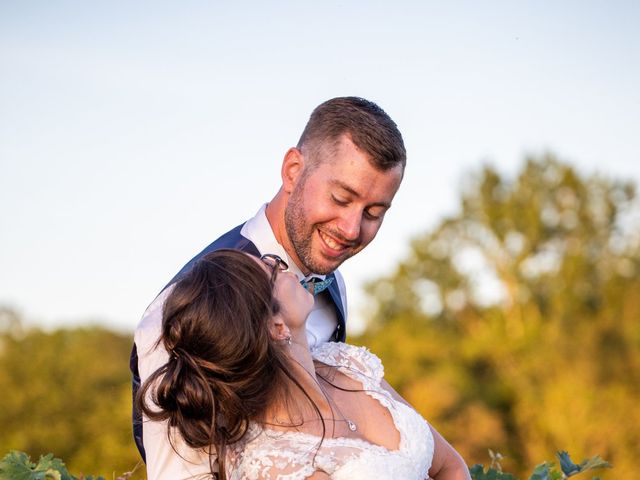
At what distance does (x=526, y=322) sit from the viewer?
130 feet

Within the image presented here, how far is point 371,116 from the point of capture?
3.99 m

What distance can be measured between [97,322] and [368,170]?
4528cm

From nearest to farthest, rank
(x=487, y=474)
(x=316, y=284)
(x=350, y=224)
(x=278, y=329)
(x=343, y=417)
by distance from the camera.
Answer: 1. (x=278, y=329)
2. (x=343, y=417)
3. (x=487, y=474)
4. (x=350, y=224)
5. (x=316, y=284)

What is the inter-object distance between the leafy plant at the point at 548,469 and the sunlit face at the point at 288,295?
91cm

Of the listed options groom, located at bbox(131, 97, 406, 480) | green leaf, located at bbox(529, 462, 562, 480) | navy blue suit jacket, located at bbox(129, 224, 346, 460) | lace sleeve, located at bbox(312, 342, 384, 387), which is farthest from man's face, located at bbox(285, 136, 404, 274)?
green leaf, located at bbox(529, 462, 562, 480)

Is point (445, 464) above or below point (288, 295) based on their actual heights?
below

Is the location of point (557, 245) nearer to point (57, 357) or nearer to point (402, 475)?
point (57, 357)

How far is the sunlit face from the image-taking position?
3.19 metres

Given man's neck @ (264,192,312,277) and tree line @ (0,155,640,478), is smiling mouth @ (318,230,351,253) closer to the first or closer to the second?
man's neck @ (264,192,312,277)

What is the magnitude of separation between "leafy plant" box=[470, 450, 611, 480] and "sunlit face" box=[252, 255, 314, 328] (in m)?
0.91

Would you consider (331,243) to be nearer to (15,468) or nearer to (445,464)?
(445,464)

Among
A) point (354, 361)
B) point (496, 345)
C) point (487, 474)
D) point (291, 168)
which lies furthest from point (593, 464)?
point (496, 345)

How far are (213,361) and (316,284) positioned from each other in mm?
1117

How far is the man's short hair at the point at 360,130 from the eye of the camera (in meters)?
3.89
